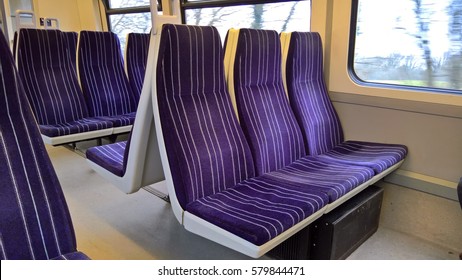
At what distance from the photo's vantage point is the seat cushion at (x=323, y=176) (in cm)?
177

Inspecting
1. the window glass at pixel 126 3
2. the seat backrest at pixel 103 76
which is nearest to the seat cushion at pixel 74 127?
the seat backrest at pixel 103 76

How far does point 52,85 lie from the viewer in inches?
132

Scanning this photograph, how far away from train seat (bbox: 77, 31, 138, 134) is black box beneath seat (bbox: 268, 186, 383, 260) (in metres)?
2.13

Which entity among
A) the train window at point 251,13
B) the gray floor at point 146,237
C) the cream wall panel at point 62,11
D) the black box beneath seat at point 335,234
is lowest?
the gray floor at point 146,237

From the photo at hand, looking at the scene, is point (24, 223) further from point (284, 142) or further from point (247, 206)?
point (284, 142)

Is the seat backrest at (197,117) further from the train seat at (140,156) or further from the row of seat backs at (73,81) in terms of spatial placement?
the row of seat backs at (73,81)

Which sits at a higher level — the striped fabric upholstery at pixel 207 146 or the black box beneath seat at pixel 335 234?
the striped fabric upholstery at pixel 207 146

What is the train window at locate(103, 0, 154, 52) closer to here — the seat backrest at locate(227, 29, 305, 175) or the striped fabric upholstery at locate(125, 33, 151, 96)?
the striped fabric upholstery at locate(125, 33, 151, 96)

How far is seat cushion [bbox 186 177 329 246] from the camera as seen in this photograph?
1.41 metres

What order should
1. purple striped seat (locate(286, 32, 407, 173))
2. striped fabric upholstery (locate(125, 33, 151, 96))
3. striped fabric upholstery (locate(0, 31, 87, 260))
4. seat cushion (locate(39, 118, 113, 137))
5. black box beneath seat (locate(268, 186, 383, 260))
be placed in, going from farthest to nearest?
striped fabric upholstery (locate(125, 33, 151, 96)) → seat cushion (locate(39, 118, 113, 137)) → purple striped seat (locate(286, 32, 407, 173)) → black box beneath seat (locate(268, 186, 383, 260)) → striped fabric upholstery (locate(0, 31, 87, 260))

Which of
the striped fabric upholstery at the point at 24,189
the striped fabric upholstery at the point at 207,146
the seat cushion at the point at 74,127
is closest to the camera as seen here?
the striped fabric upholstery at the point at 24,189

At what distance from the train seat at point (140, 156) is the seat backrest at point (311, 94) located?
928mm

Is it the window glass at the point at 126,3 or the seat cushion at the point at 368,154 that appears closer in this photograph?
the seat cushion at the point at 368,154

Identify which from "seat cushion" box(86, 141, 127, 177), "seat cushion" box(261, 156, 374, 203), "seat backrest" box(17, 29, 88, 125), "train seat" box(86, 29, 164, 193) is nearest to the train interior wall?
"seat cushion" box(261, 156, 374, 203)
